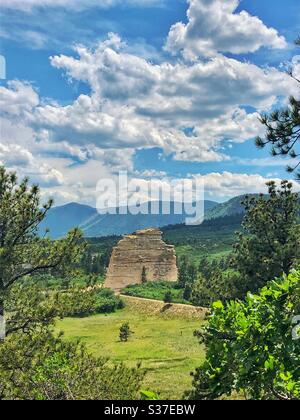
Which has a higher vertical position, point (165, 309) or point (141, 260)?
point (141, 260)

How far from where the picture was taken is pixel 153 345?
4053 cm

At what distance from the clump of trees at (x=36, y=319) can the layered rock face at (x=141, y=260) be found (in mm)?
81325

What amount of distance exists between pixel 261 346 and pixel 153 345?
120ft

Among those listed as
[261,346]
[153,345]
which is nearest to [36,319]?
[261,346]

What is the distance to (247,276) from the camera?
2100cm

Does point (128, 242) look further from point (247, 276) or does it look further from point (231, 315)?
point (231, 315)

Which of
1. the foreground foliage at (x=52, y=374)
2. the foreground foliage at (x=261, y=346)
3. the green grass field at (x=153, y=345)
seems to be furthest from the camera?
the green grass field at (x=153, y=345)

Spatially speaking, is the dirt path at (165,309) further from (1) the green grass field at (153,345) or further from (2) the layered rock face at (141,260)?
(2) the layered rock face at (141,260)

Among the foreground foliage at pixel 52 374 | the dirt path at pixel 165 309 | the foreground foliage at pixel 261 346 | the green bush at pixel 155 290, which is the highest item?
the foreground foliage at pixel 261 346

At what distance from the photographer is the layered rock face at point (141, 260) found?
3851 inches

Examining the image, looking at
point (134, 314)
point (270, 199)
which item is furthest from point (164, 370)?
point (134, 314)

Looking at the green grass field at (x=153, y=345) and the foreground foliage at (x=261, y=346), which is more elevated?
the foreground foliage at (x=261, y=346)

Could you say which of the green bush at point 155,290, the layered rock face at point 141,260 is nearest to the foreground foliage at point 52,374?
the green bush at point 155,290

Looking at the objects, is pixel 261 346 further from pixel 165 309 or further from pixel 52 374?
pixel 165 309
